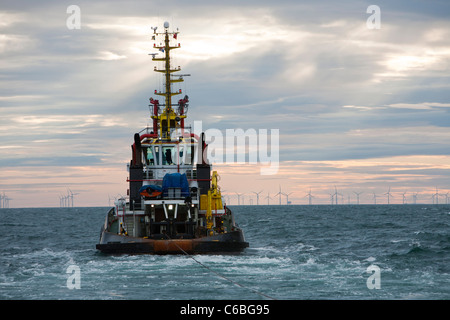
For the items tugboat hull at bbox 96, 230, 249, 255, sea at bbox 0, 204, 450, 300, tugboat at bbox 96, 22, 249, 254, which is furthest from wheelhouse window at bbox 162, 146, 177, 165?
sea at bbox 0, 204, 450, 300

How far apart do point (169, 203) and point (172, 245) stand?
365 centimetres

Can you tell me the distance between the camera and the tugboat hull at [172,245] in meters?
37.9

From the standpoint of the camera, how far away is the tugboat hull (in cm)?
3790

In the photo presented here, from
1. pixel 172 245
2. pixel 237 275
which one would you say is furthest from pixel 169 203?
pixel 237 275

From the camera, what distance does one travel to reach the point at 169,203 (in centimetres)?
4038

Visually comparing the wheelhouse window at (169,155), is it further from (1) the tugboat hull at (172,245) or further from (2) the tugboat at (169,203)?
(1) the tugboat hull at (172,245)

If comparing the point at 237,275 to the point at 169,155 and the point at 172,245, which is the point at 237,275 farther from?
the point at 169,155

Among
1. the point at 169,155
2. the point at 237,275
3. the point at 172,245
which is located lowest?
the point at 237,275

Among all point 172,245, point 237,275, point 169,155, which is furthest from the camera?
point 169,155

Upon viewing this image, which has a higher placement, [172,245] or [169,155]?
[169,155]

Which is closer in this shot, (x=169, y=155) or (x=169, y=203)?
(x=169, y=203)

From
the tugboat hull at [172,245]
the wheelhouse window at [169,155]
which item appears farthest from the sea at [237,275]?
the wheelhouse window at [169,155]
